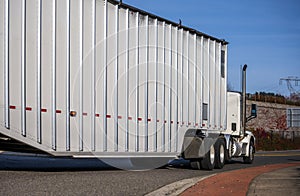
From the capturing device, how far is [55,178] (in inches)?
518

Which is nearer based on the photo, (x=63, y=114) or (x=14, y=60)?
(x=14, y=60)

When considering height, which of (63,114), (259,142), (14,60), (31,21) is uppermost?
(31,21)

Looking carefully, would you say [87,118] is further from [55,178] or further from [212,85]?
[212,85]

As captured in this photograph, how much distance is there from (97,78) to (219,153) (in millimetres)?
7107

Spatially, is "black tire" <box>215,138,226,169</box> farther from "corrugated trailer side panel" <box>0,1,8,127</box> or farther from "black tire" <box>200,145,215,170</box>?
"corrugated trailer side panel" <box>0,1,8,127</box>

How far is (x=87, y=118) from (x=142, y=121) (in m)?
2.45

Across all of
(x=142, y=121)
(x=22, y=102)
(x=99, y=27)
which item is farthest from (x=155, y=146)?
(x=22, y=102)

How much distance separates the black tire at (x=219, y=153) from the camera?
19425mm

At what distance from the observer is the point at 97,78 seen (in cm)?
1389

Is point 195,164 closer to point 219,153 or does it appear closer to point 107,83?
point 219,153

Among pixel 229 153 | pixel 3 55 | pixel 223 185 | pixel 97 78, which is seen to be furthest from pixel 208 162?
pixel 3 55

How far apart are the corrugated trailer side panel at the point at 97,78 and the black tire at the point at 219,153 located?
1.07 m

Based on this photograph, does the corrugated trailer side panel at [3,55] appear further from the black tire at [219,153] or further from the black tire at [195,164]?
the black tire at [219,153]

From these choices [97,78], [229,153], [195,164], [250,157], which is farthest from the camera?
[250,157]
